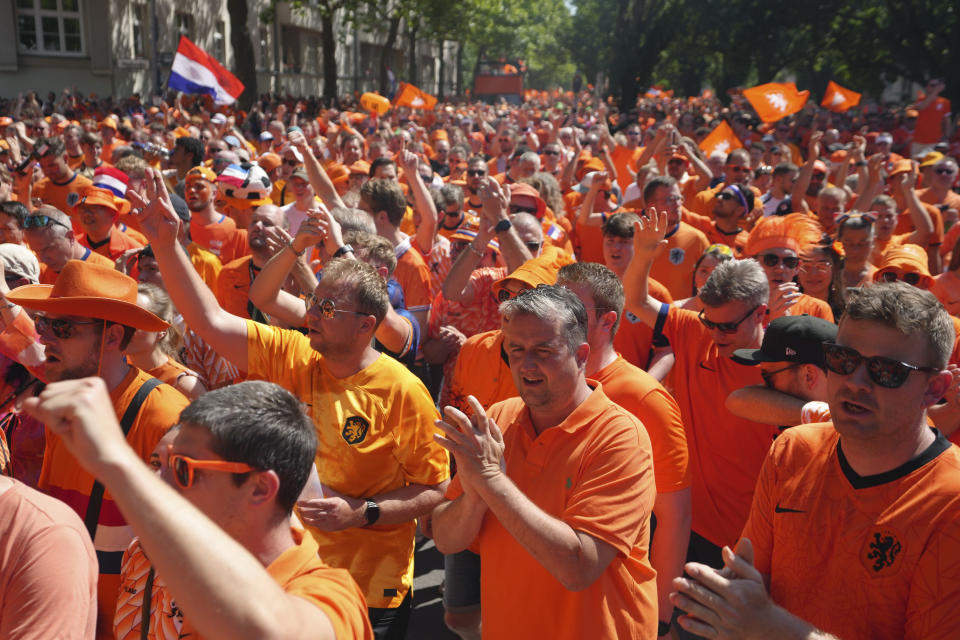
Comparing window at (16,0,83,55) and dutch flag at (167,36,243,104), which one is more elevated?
window at (16,0,83,55)

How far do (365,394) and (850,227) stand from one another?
405 centimetres

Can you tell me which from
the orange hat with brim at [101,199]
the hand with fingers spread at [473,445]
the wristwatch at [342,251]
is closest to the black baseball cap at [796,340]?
the hand with fingers spread at [473,445]

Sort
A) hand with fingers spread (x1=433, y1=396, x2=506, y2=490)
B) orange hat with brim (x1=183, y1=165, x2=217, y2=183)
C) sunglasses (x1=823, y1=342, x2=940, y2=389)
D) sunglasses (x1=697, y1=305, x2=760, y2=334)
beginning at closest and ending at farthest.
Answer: sunglasses (x1=823, y1=342, x2=940, y2=389), hand with fingers spread (x1=433, y1=396, x2=506, y2=490), sunglasses (x1=697, y1=305, x2=760, y2=334), orange hat with brim (x1=183, y1=165, x2=217, y2=183)

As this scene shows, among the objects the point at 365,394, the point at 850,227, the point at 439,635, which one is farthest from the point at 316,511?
the point at 850,227

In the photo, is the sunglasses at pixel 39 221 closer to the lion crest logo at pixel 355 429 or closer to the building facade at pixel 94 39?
the lion crest logo at pixel 355 429

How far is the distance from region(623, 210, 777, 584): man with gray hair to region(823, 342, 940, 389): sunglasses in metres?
1.49

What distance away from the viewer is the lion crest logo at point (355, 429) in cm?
351

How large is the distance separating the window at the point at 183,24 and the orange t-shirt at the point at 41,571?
39421 mm

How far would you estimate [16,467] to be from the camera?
3.83 metres

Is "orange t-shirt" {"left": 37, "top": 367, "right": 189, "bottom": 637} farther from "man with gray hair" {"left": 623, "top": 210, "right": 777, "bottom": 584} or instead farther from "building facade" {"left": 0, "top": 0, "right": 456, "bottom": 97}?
"building facade" {"left": 0, "top": 0, "right": 456, "bottom": 97}

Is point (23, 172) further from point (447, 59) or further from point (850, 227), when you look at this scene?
point (447, 59)

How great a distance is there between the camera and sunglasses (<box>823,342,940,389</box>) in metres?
2.44

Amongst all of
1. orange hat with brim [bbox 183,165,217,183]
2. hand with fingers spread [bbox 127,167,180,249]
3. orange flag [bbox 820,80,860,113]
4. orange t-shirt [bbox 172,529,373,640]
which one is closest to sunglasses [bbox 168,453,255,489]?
orange t-shirt [bbox 172,529,373,640]

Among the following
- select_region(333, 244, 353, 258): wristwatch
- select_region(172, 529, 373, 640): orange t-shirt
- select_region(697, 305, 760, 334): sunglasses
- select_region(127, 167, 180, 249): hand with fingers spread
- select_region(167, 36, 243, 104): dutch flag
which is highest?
select_region(167, 36, 243, 104): dutch flag
